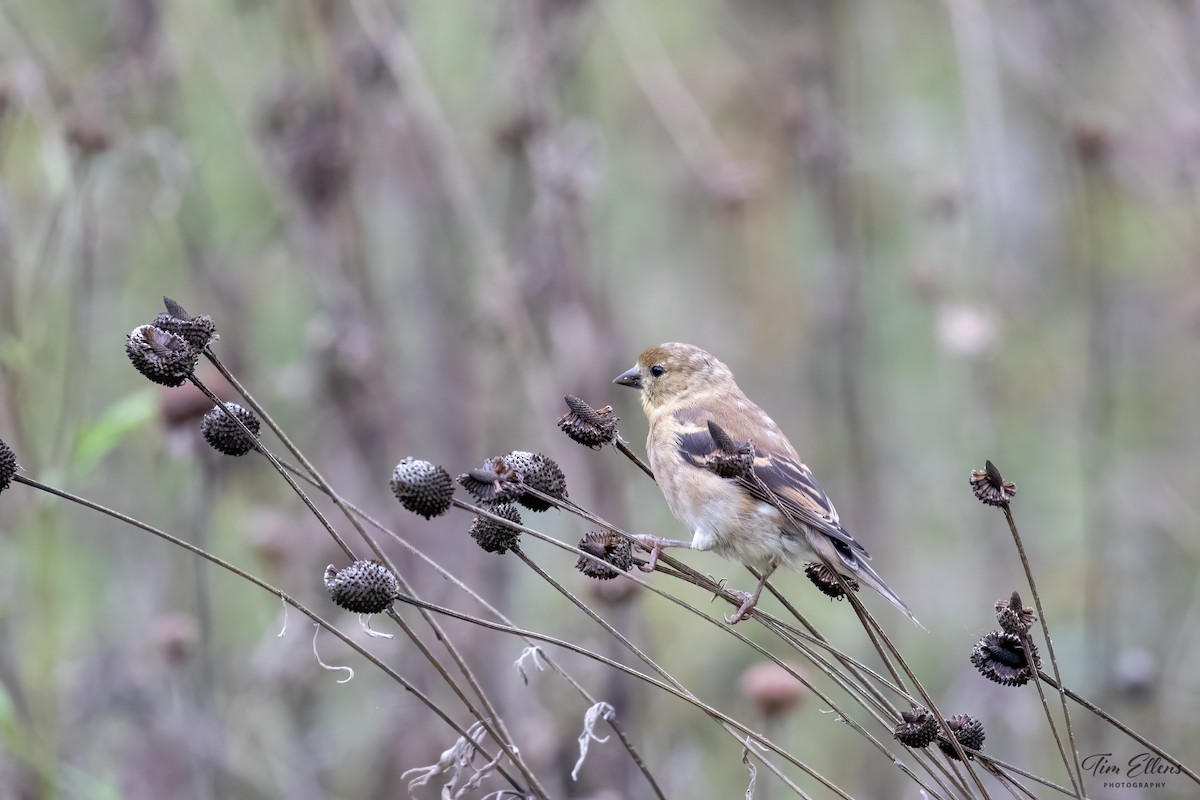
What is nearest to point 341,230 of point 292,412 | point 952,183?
point 292,412

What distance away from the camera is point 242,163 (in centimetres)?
662

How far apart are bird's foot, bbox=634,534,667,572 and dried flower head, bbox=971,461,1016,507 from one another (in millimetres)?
569

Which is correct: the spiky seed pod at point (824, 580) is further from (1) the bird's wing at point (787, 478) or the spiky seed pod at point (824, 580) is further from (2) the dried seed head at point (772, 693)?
(2) the dried seed head at point (772, 693)

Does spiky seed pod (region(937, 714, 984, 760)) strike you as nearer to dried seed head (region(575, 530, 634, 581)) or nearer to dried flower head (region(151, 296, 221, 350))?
dried seed head (region(575, 530, 634, 581))

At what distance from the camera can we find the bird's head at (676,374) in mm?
4191

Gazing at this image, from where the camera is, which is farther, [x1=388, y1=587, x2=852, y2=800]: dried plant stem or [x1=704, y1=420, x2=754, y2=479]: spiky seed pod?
[x1=704, y1=420, x2=754, y2=479]: spiky seed pod

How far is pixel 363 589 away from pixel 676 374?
2369 mm

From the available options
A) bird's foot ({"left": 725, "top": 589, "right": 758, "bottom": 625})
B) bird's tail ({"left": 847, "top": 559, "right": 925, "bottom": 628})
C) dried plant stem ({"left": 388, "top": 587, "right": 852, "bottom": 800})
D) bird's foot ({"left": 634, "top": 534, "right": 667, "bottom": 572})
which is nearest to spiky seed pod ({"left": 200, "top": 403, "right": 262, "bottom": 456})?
dried plant stem ({"left": 388, "top": 587, "right": 852, "bottom": 800})

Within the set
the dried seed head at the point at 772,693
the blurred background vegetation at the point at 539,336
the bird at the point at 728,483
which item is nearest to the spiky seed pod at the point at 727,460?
the bird at the point at 728,483

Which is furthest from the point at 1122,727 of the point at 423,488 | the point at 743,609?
the point at 423,488

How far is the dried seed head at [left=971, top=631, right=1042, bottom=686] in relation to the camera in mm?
2076

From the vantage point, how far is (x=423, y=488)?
2020 millimetres

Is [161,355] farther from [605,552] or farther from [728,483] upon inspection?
[728,483]

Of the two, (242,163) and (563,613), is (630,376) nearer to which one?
(563,613)
